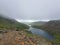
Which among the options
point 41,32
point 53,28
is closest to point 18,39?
point 41,32

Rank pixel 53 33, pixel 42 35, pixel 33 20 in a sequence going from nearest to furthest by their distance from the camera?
pixel 42 35 < pixel 53 33 < pixel 33 20

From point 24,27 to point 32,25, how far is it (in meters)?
0.68

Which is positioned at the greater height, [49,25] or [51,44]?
[49,25]

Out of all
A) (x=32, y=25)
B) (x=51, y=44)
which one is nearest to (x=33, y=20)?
(x=32, y=25)

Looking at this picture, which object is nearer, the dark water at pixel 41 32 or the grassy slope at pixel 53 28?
the dark water at pixel 41 32

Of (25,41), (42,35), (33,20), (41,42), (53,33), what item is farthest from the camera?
(33,20)

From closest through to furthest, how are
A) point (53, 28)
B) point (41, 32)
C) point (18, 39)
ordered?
1. point (18, 39)
2. point (41, 32)
3. point (53, 28)

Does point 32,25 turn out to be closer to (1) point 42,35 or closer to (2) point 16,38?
(1) point 42,35

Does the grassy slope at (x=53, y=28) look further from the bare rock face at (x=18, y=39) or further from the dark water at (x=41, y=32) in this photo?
the bare rock face at (x=18, y=39)

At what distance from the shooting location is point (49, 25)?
16.4 meters

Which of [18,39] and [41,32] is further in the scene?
[41,32]

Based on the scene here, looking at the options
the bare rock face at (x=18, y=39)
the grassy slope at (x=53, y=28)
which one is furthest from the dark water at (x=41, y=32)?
the bare rock face at (x=18, y=39)

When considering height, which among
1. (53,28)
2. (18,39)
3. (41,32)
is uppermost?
(53,28)

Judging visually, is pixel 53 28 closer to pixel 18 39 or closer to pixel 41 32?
pixel 41 32
